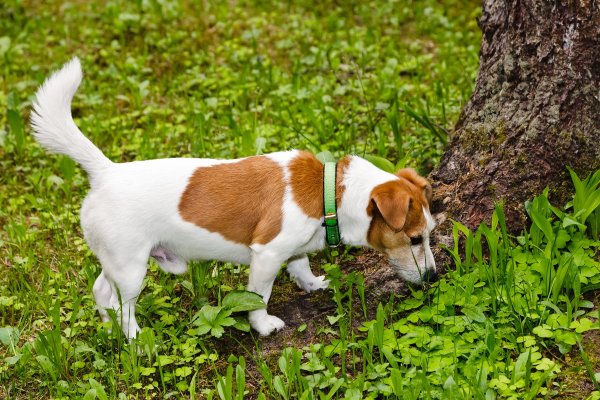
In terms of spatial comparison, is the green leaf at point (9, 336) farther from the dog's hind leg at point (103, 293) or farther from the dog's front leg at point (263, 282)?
the dog's front leg at point (263, 282)

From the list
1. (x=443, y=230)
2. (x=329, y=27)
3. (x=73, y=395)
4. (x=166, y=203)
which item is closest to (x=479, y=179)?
(x=443, y=230)

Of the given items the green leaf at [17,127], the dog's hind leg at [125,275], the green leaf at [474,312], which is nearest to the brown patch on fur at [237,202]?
the dog's hind leg at [125,275]

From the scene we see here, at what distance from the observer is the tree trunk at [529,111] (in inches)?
180

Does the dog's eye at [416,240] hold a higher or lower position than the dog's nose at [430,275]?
higher

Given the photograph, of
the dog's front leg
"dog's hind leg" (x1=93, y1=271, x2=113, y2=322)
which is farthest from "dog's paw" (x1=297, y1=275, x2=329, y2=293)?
"dog's hind leg" (x1=93, y1=271, x2=113, y2=322)

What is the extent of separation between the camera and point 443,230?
4852 millimetres

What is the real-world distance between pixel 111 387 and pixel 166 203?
1.01 m

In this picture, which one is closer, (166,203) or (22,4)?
(166,203)

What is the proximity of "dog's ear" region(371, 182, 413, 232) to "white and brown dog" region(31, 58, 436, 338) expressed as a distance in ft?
0.06

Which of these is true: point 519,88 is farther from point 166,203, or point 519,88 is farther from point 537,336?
point 166,203

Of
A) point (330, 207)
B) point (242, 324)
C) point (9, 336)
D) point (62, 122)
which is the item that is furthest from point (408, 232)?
point (9, 336)

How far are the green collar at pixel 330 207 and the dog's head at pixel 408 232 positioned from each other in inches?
7.6

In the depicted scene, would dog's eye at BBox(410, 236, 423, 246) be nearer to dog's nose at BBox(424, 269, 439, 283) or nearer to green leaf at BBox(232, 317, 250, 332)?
dog's nose at BBox(424, 269, 439, 283)

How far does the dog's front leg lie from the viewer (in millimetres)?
4398
